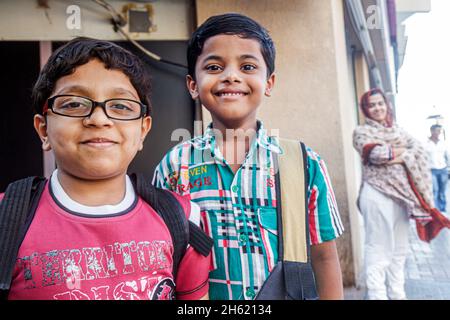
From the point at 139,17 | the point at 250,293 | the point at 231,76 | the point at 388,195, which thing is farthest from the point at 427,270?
the point at 139,17

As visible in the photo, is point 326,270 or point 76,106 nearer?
point 76,106

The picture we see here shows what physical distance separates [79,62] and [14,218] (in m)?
0.30

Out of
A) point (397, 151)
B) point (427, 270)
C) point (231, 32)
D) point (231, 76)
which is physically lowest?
point (427, 270)

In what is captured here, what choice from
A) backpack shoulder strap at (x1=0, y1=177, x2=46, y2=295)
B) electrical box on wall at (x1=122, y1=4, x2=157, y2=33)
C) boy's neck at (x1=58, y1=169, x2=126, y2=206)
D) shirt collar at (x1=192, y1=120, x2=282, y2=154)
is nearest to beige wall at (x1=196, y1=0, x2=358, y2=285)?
shirt collar at (x1=192, y1=120, x2=282, y2=154)

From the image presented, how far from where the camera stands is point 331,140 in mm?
968

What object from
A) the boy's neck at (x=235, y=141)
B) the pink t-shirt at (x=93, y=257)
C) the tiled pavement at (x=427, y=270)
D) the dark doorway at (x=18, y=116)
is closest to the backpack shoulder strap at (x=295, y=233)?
the boy's neck at (x=235, y=141)

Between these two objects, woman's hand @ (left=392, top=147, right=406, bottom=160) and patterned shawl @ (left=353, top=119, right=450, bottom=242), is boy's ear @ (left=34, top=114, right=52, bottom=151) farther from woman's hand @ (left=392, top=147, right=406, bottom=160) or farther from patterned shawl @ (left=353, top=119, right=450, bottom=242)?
woman's hand @ (left=392, top=147, right=406, bottom=160)

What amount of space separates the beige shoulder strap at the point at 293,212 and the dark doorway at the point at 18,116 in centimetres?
80

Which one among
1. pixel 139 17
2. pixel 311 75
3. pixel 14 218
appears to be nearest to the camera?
pixel 14 218

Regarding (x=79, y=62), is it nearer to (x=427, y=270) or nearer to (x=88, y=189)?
(x=88, y=189)

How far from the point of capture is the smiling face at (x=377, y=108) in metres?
1.08

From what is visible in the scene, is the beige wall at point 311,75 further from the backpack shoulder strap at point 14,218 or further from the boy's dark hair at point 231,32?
the backpack shoulder strap at point 14,218

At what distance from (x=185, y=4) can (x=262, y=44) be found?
483mm

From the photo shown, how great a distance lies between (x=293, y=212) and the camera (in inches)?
28.9
